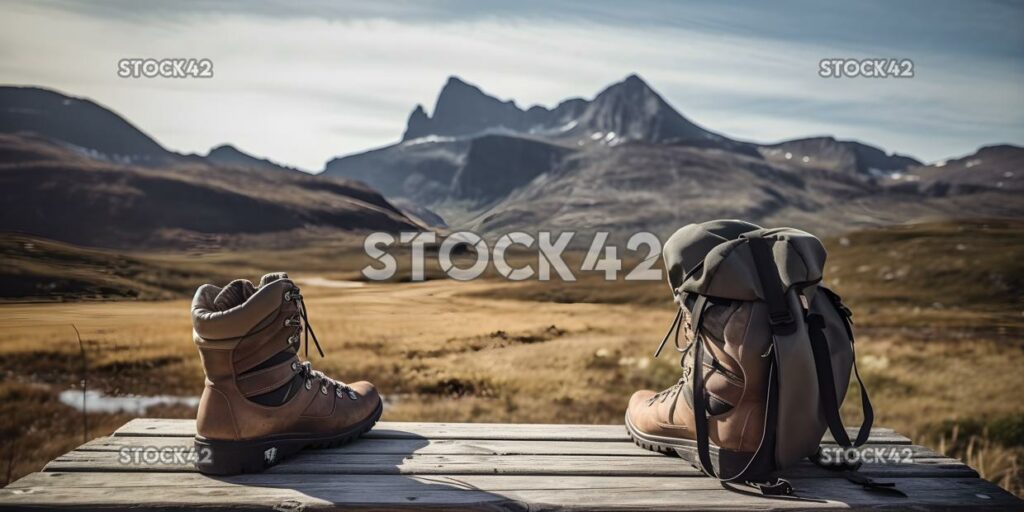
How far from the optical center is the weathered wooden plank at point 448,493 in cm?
199

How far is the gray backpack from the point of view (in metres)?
2.17

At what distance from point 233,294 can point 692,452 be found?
1814mm

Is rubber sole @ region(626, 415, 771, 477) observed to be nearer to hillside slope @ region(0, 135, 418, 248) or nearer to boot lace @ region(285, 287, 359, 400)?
boot lace @ region(285, 287, 359, 400)

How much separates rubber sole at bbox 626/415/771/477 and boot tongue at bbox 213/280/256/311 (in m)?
1.65

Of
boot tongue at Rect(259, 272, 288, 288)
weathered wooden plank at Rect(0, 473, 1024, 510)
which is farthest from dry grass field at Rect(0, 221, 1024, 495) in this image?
boot tongue at Rect(259, 272, 288, 288)

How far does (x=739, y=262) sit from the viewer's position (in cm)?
221

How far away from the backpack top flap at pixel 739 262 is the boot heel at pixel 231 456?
163 cm

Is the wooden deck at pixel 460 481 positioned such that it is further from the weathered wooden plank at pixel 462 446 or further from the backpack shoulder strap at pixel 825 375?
the backpack shoulder strap at pixel 825 375

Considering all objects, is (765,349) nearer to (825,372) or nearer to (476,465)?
(825,372)

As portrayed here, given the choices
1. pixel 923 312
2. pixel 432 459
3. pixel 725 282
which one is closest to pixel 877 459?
pixel 725 282

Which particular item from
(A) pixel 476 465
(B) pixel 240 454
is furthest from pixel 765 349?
(B) pixel 240 454

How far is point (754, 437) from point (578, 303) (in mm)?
4221

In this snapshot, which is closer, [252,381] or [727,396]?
[727,396]

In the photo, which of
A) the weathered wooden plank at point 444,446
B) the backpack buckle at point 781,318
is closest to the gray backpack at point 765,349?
the backpack buckle at point 781,318
